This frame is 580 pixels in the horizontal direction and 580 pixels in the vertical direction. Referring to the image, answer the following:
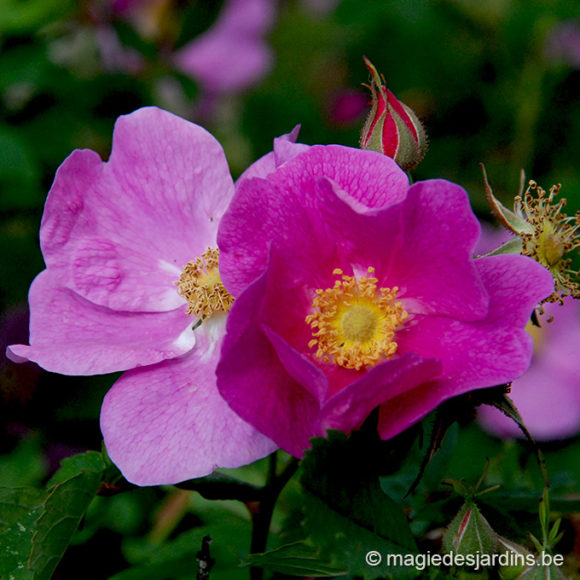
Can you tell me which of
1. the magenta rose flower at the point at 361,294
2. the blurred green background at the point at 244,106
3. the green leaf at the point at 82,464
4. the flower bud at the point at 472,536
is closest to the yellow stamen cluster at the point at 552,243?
the magenta rose flower at the point at 361,294

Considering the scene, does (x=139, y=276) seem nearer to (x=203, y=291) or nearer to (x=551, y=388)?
(x=203, y=291)

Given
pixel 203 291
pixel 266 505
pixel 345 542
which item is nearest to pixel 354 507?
pixel 345 542

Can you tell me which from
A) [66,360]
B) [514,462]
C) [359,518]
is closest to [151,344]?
[66,360]

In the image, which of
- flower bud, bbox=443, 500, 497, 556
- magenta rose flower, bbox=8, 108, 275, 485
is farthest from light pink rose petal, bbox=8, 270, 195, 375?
flower bud, bbox=443, 500, 497, 556

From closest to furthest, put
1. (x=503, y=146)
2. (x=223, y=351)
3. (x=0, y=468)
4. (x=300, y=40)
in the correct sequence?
(x=223, y=351) < (x=0, y=468) < (x=503, y=146) < (x=300, y=40)

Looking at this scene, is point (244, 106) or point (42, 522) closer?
point (42, 522)

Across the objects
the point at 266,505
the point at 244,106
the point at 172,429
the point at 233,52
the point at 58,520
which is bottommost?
the point at 244,106

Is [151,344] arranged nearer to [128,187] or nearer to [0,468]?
[128,187]
